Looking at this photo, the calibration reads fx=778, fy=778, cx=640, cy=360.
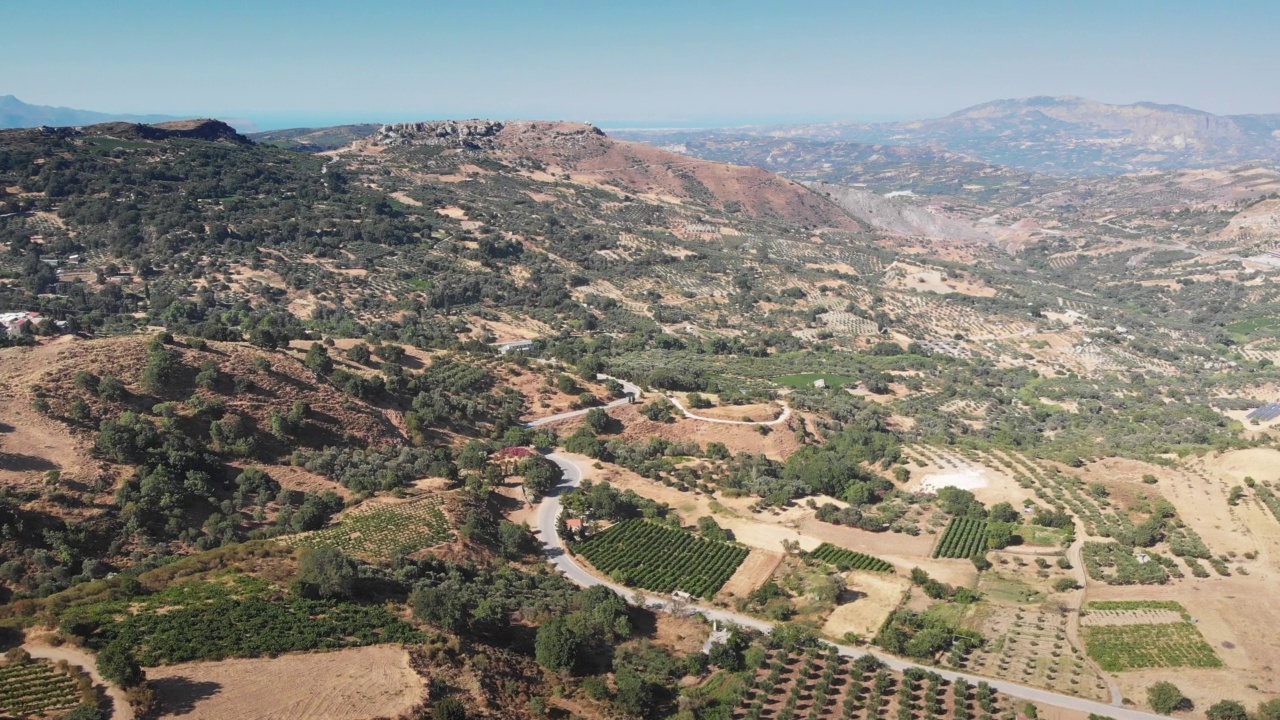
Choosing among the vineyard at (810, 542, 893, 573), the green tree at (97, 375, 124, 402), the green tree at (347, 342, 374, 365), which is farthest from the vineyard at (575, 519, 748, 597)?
the green tree at (97, 375, 124, 402)

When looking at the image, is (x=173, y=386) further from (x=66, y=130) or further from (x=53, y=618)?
(x=66, y=130)

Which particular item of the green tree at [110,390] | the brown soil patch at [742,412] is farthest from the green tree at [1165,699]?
the green tree at [110,390]

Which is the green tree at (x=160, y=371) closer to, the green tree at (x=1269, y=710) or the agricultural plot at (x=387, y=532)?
the agricultural plot at (x=387, y=532)

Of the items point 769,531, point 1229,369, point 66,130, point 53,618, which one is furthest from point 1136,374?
point 66,130

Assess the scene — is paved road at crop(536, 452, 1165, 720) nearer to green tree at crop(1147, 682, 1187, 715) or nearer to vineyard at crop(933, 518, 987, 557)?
green tree at crop(1147, 682, 1187, 715)

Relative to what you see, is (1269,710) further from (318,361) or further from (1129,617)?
(318,361)
